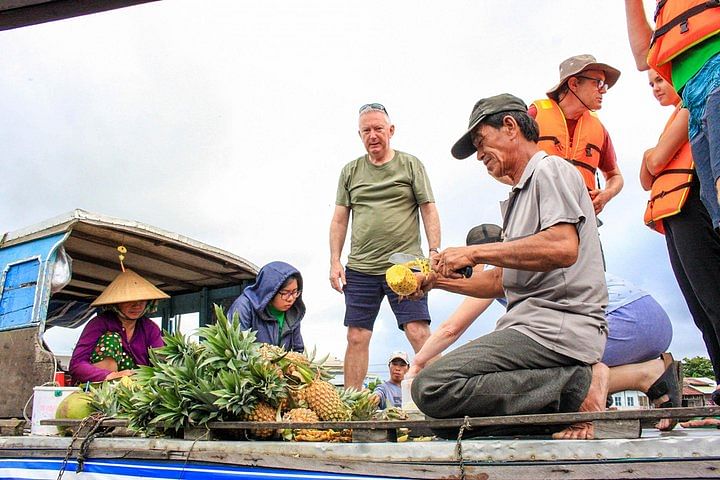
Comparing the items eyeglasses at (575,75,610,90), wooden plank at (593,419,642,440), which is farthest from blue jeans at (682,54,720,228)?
eyeglasses at (575,75,610,90)

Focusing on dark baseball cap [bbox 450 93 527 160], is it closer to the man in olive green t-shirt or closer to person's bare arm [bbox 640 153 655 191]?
person's bare arm [bbox 640 153 655 191]

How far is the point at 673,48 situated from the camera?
2.52 m

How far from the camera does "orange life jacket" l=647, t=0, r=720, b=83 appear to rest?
2396mm

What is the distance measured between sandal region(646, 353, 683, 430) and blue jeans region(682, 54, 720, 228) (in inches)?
46.0

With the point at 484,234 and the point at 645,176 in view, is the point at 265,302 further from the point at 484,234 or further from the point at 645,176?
the point at 645,176

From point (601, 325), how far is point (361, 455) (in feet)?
3.63

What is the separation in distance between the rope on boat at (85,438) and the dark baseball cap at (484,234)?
2.33 m

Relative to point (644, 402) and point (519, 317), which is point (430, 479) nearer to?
point (519, 317)

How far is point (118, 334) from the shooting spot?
18.3ft

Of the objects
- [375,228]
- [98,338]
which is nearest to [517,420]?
[375,228]

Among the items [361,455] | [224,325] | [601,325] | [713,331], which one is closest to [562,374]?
[601,325]

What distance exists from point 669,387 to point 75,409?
3.36 meters

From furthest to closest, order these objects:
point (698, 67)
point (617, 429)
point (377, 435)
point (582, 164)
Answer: point (582, 164) < point (377, 435) < point (698, 67) < point (617, 429)

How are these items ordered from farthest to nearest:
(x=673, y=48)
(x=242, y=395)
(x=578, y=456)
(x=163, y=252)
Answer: (x=163, y=252) < (x=242, y=395) < (x=673, y=48) < (x=578, y=456)
